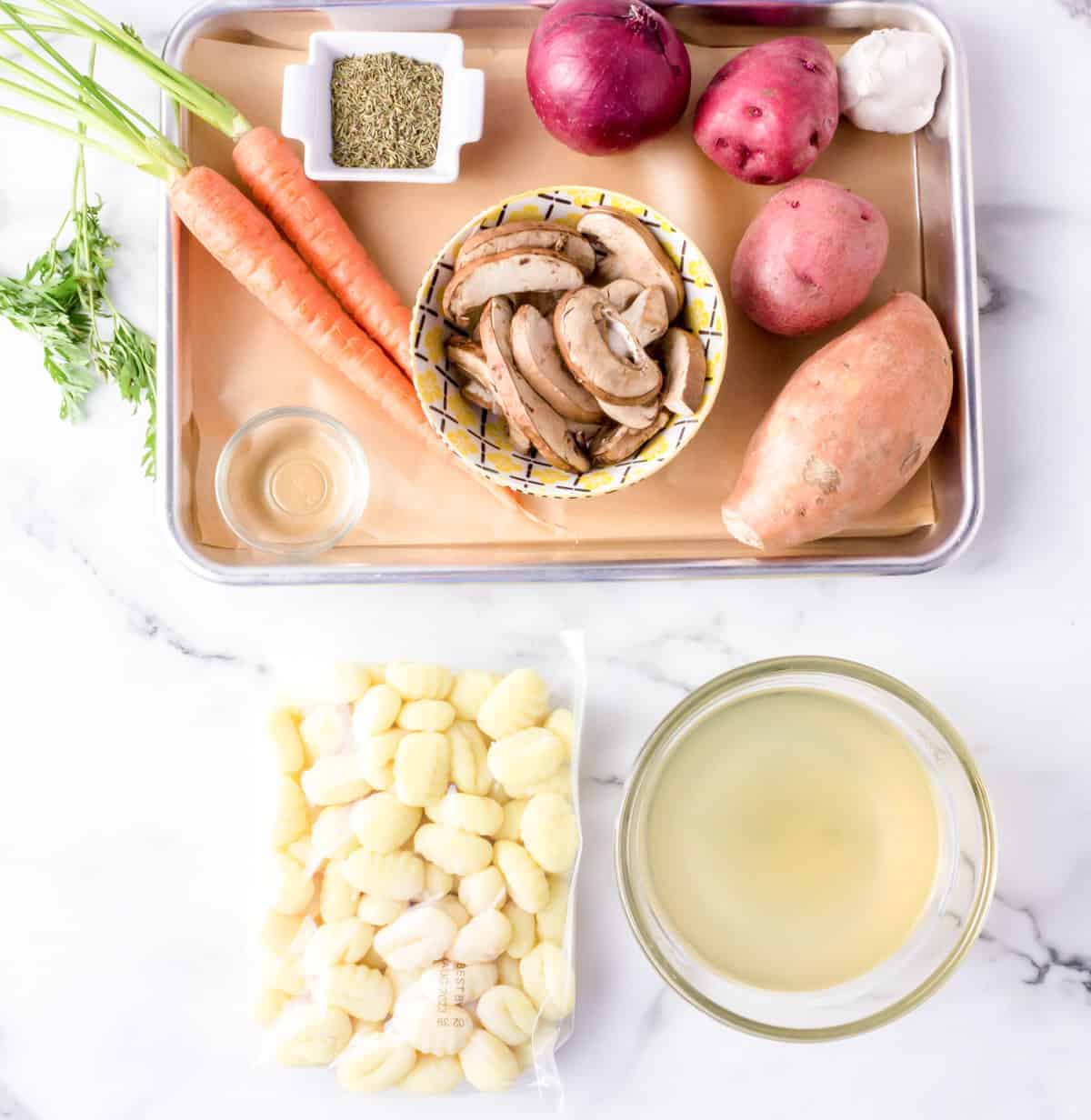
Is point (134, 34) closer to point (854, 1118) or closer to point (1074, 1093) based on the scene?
point (854, 1118)

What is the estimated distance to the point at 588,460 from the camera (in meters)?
1.13

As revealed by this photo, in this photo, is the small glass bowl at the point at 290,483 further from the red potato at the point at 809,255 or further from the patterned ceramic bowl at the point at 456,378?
the red potato at the point at 809,255

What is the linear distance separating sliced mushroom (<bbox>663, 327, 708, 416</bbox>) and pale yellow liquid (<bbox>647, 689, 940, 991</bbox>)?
278 millimetres

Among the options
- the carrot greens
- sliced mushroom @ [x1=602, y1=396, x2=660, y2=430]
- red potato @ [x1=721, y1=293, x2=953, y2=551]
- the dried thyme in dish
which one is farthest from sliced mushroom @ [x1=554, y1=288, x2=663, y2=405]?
the carrot greens

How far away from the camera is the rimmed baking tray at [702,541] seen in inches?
46.1

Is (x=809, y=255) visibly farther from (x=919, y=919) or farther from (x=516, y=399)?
(x=919, y=919)

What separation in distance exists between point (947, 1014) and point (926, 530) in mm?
495

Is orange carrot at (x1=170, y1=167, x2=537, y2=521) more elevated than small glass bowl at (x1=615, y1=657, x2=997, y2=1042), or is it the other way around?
orange carrot at (x1=170, y1=167, x2=537, y2=521)

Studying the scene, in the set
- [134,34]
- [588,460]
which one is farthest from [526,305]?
[134,34]

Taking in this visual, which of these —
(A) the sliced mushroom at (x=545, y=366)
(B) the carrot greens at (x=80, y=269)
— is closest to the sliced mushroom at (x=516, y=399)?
(A) the sliced mushroom at (x=545, y=366)

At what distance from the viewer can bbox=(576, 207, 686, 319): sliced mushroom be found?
3.62 ft

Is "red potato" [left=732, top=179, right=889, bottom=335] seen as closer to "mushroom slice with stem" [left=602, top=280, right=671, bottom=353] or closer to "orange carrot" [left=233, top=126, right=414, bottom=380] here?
"mushroom slice with stem" [left=602, top=280, right=671, bottom=353]

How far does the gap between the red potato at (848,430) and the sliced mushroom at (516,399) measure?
0.57ft

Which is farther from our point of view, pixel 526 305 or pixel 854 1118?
Result: pixel 854 1118
